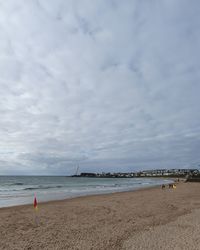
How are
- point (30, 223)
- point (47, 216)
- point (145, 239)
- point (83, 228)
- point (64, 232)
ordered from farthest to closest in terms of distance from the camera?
point (47, 216), point (30, 223), point (83, 228), point (64, 232), point (145, 239)

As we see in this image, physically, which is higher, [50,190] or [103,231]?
[50,190]

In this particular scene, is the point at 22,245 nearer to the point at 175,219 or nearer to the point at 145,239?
the point at 145,239

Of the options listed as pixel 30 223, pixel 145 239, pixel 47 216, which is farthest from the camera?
pixel 47 216

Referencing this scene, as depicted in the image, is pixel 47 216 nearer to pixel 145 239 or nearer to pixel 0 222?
pixel 0 222

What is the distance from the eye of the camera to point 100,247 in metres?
8.62

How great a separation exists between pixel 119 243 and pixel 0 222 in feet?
21.6

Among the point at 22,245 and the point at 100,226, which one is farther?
the point at 100,226

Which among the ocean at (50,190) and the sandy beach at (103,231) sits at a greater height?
the ocean at (50,190)

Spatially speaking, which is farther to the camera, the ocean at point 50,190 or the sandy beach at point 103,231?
the ocean at point 50,190

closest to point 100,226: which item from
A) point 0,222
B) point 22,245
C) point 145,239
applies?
point 145,239

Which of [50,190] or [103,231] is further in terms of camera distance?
[50,190]

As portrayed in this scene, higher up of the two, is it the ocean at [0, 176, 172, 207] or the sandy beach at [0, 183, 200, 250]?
the ocean at [0, 176, 172, 207]

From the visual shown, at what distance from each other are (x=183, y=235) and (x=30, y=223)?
6355mm

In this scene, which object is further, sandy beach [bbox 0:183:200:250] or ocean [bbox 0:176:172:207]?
ocean [bbox 0:176:172:207]
